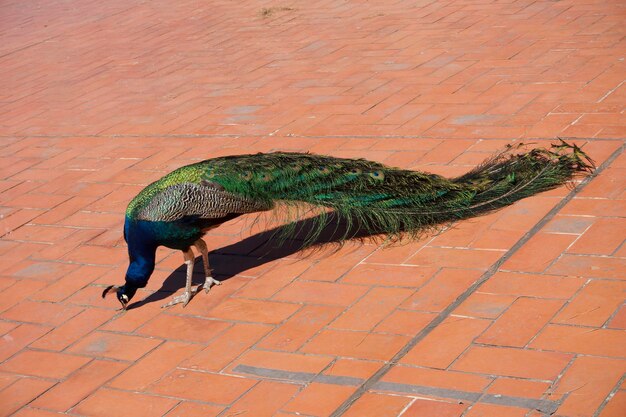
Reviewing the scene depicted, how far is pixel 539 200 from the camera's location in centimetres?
525

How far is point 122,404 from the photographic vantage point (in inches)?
162

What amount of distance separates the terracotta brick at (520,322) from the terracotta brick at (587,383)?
1.01 feet

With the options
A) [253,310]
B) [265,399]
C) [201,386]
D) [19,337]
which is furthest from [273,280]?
[19,337]

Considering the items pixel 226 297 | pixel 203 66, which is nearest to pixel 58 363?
pixel 226 297

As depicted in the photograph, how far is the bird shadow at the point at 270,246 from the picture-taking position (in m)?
5.21

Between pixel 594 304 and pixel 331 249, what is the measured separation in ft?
5.04

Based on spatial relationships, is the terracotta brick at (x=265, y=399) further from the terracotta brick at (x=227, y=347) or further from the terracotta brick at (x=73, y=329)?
the terracotta brick at (x=73, y=329)

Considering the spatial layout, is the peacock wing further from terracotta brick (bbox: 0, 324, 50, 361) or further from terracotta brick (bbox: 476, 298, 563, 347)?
terracotta brick (bbox: 476, 298, 563, 347)

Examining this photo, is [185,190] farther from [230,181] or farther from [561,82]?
[561,82]

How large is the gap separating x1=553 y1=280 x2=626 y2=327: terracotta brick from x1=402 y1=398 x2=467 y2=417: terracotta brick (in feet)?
2.42

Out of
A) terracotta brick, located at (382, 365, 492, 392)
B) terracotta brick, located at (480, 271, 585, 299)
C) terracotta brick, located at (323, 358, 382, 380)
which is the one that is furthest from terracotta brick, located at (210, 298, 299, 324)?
terracotta brick, located at (480, 271, 585, 299)

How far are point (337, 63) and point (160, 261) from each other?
3336 millimetres

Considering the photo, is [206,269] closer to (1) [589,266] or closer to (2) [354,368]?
(2) [354,368]

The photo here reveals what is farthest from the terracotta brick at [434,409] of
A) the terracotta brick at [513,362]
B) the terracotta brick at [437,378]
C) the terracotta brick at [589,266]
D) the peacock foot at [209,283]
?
the peacock foot at [209,283]
